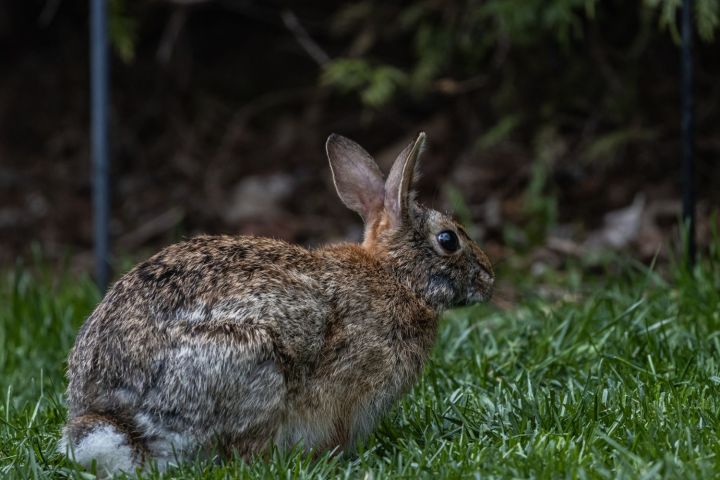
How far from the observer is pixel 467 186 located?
8438mm

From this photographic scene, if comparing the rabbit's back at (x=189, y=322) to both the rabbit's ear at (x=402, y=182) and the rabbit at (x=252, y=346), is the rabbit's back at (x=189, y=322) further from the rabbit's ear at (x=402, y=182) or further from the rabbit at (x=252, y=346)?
the rabbit's ear at (x=402, y=182)

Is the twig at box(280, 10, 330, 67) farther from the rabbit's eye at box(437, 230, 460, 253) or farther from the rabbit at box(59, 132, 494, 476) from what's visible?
the rabbit at box(59, 132, 494, 476)

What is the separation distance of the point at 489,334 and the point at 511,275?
A: 1644 millimetres

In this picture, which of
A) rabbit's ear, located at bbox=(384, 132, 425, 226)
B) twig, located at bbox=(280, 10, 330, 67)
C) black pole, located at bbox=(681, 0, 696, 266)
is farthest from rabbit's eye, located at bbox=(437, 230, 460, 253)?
twig, located at bbox=(280, 10, 330, 67)

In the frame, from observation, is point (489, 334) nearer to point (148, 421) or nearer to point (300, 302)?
point (300, 302)

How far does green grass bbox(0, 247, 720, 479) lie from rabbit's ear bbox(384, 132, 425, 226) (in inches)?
27.8

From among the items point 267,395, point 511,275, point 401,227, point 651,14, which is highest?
point 651,14

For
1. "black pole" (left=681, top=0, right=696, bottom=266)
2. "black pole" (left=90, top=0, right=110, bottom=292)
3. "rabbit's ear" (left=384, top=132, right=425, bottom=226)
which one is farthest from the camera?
"black pole" (left=90, top=0, right=110, bottom=292)

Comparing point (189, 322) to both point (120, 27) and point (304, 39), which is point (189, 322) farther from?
point (304, 39)

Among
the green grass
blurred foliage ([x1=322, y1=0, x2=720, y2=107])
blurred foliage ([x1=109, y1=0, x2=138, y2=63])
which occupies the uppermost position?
blurred foliage ([x1=109, y1=0, x2=138, y2=63])

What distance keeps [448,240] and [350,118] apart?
5.09 metres

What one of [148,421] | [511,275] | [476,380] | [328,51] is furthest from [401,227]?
[328,51]

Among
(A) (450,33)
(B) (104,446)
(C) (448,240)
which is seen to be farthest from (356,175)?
(A) (450,33)

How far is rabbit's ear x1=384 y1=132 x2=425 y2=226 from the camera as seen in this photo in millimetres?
4270
